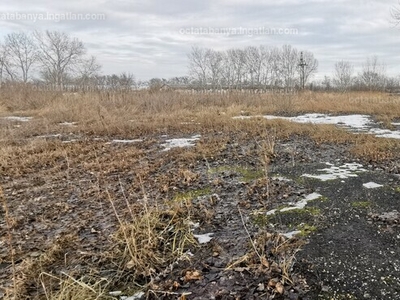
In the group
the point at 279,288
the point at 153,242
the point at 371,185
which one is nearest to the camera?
the point at 279,288

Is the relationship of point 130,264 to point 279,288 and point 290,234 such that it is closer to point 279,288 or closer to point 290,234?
point 279,288

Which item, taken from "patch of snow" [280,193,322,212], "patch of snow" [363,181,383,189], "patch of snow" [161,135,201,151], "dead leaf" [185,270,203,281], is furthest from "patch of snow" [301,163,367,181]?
"patch of snow" [161,135,201,151]

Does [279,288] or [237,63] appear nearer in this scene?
[279,288]

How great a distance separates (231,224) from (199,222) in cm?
40

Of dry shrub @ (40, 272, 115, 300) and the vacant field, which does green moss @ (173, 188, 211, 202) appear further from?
dry shrub @ (40, 272, 115, 300)

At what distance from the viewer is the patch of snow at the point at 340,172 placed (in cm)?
495

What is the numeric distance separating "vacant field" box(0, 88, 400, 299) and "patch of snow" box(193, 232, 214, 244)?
0.02 metres

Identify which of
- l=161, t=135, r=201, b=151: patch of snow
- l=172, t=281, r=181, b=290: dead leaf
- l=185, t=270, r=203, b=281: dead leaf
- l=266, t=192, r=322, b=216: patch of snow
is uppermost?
l=161, t=135, r=201, b=151: patch of snow

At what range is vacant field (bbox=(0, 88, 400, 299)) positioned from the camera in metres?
2.43

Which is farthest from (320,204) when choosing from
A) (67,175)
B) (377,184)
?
(67,175)

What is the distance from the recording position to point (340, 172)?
5207 mm

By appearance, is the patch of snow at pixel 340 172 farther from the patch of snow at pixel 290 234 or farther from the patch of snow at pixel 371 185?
the patch of snow at pixel 290 234

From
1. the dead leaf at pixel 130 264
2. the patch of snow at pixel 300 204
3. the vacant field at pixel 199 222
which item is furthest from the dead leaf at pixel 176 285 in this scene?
the patch of snow at pixel 300 204

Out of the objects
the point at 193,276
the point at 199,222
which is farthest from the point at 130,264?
the point at 199,222
